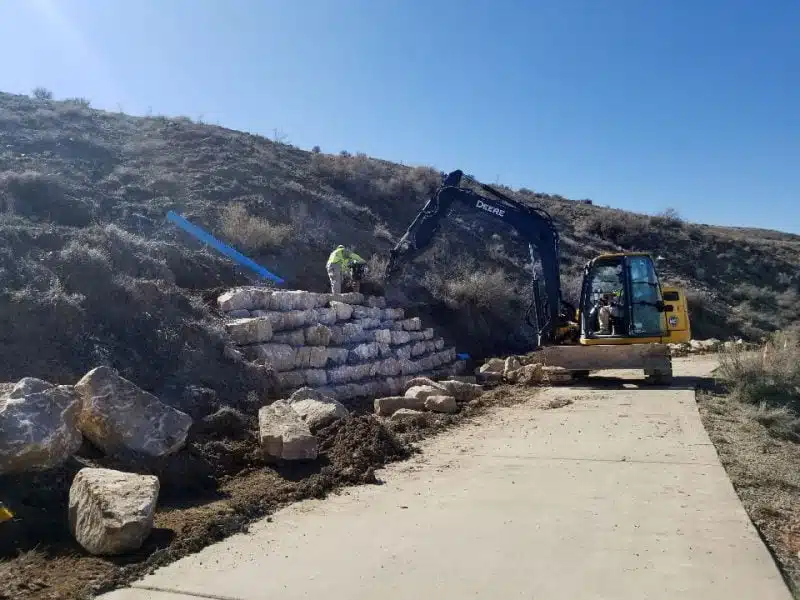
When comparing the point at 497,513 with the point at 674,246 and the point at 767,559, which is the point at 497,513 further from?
the point at 674,246

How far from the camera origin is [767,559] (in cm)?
453

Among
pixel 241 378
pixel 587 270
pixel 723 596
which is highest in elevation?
pixel 587 270

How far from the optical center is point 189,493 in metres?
6.31

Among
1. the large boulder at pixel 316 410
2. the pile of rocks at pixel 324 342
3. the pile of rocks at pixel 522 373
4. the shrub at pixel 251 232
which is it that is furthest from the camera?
the shrub at pixel 251 232

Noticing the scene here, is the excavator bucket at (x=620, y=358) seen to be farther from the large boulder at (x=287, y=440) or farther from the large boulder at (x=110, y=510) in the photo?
the large boulder at (x=110, y=510)

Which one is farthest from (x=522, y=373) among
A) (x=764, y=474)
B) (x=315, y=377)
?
(x=764, y=474)

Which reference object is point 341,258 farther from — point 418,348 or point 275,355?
point 275,355

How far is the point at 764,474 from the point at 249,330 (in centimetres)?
754

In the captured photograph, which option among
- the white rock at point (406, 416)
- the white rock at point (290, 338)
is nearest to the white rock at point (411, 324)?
the white rock at point (290, 338)

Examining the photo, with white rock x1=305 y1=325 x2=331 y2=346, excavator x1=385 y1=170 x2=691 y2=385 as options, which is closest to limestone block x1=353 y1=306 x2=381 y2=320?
excavator x1=385 y1=170 x2=691 y2=385

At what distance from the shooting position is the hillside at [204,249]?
9.20m

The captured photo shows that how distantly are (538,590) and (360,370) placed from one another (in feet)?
28.5

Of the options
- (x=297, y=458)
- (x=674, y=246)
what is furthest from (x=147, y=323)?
(x=674, y=246)

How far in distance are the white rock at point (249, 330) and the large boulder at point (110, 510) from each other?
A: 580 cm
